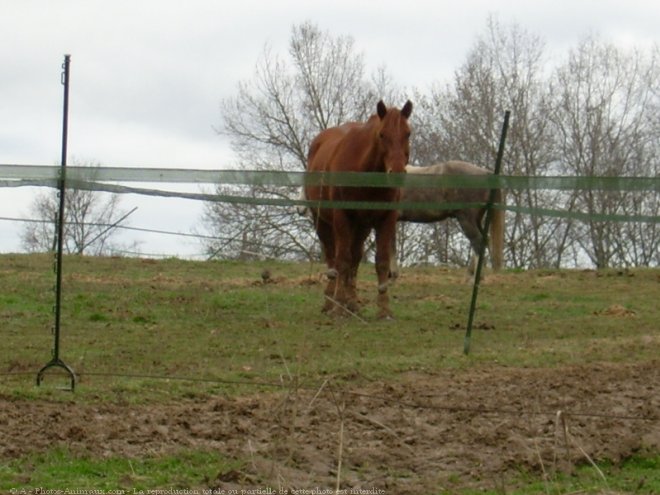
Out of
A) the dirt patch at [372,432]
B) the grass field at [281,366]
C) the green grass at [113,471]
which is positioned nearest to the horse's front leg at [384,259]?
the grass field at [281,366]

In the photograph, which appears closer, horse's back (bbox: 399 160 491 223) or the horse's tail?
the horse's tail

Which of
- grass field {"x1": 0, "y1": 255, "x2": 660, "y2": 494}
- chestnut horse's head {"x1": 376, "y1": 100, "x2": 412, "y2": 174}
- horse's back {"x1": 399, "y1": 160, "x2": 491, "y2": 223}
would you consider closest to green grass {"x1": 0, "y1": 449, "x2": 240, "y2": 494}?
grass field {"x1": 0, "y1": 255, "x2": 660, "y2": 494}

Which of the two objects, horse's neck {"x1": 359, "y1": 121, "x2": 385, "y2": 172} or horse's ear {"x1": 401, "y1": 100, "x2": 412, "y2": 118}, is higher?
horse's ear {"x1": 401, "y1": 100, "x2": 412, "y2": 118}

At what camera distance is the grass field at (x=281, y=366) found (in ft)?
18.6

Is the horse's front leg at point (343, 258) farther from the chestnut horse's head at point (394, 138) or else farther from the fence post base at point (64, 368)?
the fence post base at point (64, 368)

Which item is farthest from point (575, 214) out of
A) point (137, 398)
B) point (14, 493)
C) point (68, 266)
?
point (68, 266)

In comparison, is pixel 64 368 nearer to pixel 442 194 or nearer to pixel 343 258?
pixel 343 258

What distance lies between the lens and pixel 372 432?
6.50 metres

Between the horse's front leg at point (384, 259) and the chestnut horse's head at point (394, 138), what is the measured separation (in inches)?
28.8

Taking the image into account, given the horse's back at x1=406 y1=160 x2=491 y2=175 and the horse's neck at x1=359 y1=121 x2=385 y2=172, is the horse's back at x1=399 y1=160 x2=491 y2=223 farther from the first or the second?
the horse's neck at x1=359 y1=121 x2=385 y2=172

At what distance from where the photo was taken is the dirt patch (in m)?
5.75

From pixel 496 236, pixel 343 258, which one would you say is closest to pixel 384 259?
pixel 343 258

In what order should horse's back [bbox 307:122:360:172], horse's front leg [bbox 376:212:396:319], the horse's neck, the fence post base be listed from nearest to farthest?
the fence post base
the horse's neck
horse's front leg [bbox 376:212:396:319]
horse's back [bbox 307:122:360:172]

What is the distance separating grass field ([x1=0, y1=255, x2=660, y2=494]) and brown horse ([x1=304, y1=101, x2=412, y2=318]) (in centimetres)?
40
